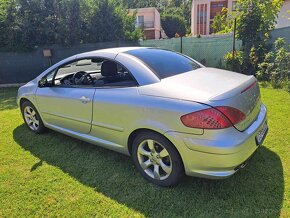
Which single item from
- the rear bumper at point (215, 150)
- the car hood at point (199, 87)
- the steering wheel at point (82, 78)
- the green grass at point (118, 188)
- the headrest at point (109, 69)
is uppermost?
the headrest at point (109, 69)

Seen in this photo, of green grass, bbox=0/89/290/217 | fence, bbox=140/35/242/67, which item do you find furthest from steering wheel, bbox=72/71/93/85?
fence, bbox=140/35/242/67

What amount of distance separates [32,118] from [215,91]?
3.56m

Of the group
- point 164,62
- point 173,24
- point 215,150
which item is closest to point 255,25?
point 164,62

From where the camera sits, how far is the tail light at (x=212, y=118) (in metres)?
2.52

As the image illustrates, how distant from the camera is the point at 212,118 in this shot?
99.0 inches

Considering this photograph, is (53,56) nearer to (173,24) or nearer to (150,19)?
(150,19)

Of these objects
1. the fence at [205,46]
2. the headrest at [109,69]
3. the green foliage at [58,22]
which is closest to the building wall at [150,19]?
the green foliage at [58,22]

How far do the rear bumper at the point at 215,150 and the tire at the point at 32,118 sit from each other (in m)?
2.91

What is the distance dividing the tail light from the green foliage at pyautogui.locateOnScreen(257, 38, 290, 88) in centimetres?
553

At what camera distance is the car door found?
3.61 meters

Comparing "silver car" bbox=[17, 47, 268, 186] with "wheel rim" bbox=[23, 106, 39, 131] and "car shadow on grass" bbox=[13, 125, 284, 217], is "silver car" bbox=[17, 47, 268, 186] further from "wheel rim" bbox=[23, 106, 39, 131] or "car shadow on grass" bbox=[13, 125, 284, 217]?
"wheel rim" bbox=[23, 106, 39, 131]

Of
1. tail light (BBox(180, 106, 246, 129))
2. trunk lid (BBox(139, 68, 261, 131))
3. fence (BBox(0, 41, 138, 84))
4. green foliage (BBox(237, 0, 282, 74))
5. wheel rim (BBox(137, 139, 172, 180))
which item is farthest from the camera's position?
fence (BBox(0, 41, 138, 84))

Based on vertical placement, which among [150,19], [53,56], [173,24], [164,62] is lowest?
[53,56]

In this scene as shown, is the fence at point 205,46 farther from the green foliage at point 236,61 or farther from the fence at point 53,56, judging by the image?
the green foliage at point 236,61
